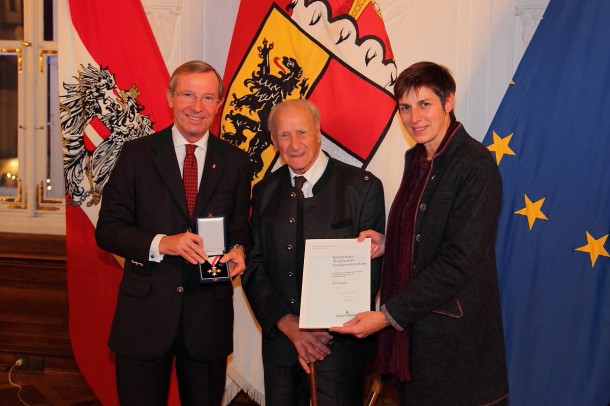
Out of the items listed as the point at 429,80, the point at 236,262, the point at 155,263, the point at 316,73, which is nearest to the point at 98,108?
the point at 316,73

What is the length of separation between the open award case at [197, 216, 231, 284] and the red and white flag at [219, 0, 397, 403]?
1.13 m

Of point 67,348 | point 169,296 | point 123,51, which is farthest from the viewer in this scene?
point 67,348

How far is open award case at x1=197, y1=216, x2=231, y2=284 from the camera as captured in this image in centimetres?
210

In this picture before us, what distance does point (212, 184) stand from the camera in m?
2.24

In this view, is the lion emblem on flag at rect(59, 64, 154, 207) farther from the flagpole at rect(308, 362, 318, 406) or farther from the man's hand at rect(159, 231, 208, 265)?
the flagpole at rect(308, 362, 318, 406)

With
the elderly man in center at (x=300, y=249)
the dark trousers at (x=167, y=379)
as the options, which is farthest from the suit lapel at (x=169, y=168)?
the dark trousers at (x=167, y=379)

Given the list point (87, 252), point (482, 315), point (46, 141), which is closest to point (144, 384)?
point (482, 315)

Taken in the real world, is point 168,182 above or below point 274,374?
above

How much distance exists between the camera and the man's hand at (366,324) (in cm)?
198

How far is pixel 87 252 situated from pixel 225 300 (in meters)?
1.40

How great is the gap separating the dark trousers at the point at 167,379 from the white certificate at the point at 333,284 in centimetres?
44

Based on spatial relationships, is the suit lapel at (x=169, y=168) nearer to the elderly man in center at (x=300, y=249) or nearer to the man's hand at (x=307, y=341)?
the elderly man in center at (x=300, y=249)

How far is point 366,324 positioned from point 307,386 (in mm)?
498

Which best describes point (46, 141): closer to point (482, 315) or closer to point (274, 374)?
point (274, 374)
